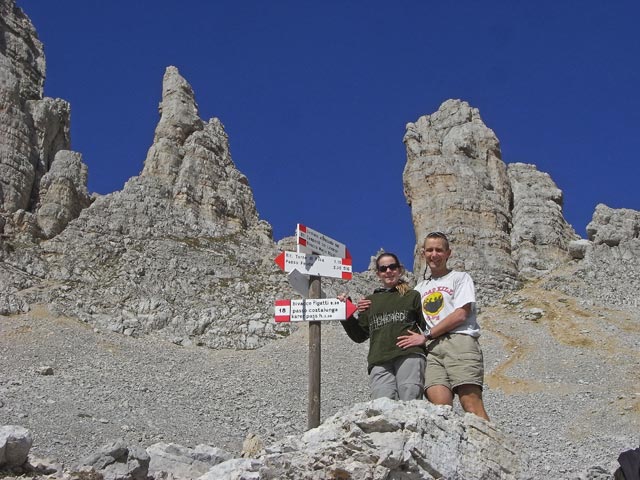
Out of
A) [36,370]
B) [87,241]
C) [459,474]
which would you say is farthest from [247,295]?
[459,474]

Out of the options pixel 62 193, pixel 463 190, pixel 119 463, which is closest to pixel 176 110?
pixel 62 193

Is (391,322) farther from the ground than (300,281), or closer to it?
closer to it

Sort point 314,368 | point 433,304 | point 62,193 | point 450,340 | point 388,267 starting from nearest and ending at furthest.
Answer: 1. point 450,340
2. point 433,304
3. point 388,267
4. point 314,368
5. point 62,193

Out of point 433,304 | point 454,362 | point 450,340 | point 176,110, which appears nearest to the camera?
point 454,362

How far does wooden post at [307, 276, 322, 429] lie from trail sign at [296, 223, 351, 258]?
0.42 m

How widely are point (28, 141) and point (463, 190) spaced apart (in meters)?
36.3

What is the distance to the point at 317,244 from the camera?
9.57 m

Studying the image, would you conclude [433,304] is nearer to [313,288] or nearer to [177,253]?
[313,288]

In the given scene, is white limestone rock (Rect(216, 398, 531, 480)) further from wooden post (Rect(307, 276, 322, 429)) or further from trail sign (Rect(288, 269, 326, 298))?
trail sign (Rect(288, 269, 326, 298))

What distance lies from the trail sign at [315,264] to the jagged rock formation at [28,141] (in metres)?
43.0

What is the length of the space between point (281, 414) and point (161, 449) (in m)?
13.1

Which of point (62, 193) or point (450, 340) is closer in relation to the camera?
point (450, 340)

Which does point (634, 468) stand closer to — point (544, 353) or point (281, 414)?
point (281, 414)

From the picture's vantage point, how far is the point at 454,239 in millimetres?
58500
